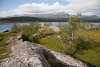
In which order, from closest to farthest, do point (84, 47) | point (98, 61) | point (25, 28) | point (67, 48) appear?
1. point (98, 61)
2. point (67, 48)
3. point (84, 47)
4. point (25, 28)

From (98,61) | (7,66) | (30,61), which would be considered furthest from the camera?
(98,61)

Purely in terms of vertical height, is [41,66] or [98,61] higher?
[41,66]

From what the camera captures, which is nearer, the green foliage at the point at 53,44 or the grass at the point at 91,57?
the grass at the point at 91,57

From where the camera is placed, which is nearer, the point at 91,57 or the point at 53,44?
the point at 91,57

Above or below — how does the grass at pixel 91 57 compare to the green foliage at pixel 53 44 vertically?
below

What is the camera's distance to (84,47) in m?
61.0

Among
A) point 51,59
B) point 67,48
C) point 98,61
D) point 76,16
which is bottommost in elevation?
point 98,61

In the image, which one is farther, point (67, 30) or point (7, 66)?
point (67, 30)

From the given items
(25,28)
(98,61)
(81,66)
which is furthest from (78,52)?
(25,28)

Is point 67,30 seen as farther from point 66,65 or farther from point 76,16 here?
point 66,65

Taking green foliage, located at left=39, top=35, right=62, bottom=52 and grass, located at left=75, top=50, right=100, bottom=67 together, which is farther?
green foliage, located at left=39, top=35, right=62, bottom=52

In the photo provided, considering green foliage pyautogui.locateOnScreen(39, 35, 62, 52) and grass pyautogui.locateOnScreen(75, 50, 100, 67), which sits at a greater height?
green foliage pyautogui.locateOnScreen(39, 35, 62, 52)

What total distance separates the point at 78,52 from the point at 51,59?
28400 millimetres

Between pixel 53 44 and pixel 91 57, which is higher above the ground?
pixel 53 44
